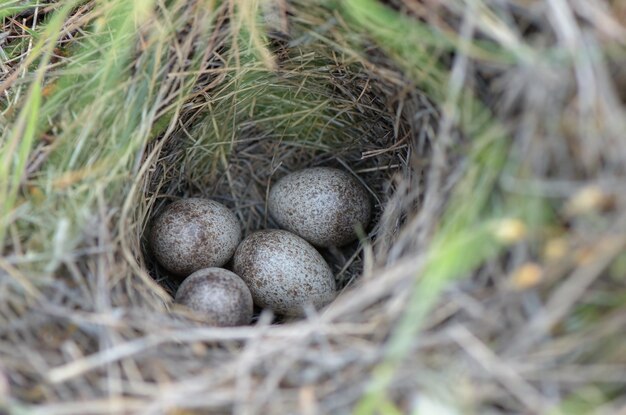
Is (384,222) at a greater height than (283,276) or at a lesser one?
greater

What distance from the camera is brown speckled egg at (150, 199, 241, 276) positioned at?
7.57ft

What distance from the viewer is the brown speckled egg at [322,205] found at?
7.97 ft

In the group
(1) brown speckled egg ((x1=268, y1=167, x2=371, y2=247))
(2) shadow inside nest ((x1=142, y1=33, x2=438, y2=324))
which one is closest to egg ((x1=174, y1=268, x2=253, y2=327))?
(2) shadow inside nest ((x1=142, y1=33, x2=438, y2=324))

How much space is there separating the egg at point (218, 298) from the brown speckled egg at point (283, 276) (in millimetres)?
137

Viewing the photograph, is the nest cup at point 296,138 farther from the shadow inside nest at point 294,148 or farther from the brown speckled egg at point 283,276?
the brown speckled egg at point 283,276

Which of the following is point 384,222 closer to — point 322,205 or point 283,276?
point 322,205

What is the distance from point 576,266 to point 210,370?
34.1 inches

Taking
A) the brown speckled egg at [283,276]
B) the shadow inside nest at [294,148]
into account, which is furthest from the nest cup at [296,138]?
the brown speckled egg at [283,276]

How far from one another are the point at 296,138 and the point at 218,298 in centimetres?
80

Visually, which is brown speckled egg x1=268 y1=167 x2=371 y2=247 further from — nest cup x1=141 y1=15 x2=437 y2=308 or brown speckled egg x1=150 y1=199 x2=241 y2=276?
brown speckled egg x1=150 y1=199 x2=241 y2=276

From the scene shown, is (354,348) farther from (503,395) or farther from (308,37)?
(308,37)

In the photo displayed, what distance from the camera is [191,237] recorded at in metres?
2.31

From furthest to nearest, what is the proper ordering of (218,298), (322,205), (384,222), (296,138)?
(296,138)
(322,205)
(384,222)
(218,298)

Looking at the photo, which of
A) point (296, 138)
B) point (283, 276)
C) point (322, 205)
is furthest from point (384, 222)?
point (296, 138)
